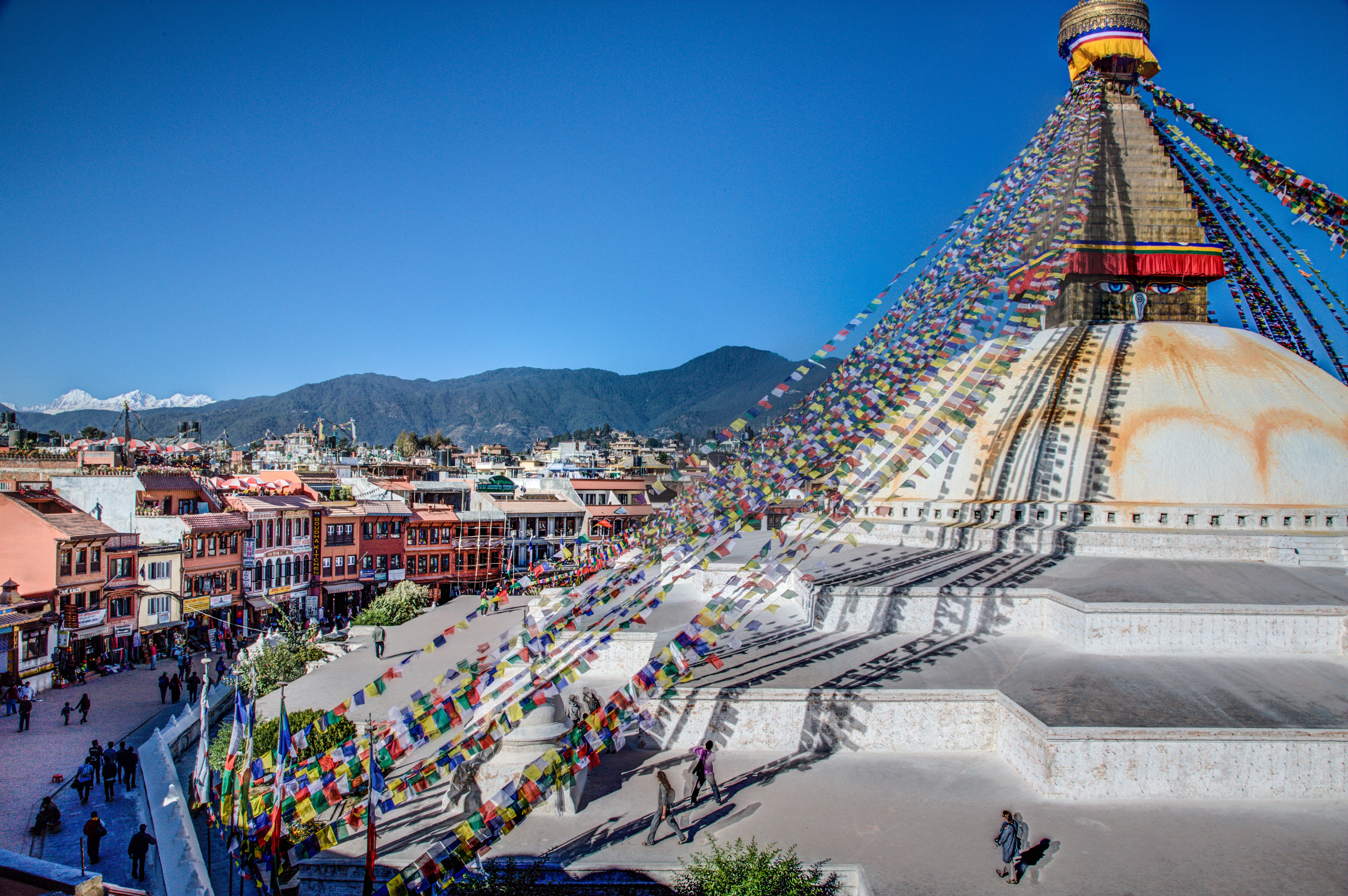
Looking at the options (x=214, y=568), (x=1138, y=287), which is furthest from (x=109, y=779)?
(x=1138, y=287)

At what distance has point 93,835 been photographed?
955 centimetres

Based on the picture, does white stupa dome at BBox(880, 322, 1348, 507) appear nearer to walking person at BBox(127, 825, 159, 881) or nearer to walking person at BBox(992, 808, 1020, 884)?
walking person at BBox(992, 808, 1020, 884)

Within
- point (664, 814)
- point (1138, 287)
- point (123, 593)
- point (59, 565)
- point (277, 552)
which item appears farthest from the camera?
point (277, 552)

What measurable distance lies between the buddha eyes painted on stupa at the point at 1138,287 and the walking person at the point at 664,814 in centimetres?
1098

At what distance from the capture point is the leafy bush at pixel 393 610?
20.0 meters

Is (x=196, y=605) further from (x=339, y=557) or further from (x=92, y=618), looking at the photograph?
(x=339, y=557)

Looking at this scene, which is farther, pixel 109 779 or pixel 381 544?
pixel 381 544

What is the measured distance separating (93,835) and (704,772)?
729 cm

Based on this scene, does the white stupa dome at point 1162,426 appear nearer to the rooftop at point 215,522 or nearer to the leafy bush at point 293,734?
the leafy bush at point 293,734

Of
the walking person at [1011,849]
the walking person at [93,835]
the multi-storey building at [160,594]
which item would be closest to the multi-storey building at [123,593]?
the multi-storey building at [160,594]

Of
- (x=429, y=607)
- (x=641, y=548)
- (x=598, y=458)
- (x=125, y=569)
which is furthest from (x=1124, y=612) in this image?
(x=598, y=458)

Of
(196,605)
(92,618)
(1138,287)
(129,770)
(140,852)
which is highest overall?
(1138,287)

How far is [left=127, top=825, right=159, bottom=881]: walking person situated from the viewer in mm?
8891

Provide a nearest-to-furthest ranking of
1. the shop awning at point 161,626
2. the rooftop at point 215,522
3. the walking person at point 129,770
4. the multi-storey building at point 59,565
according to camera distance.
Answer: the walking person at point 129,770, the multi-storey building at point 59,565, the shop awning at point 161,626, the rooftop at point 215,522
